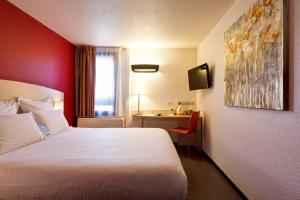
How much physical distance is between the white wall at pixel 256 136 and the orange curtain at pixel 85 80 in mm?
2672

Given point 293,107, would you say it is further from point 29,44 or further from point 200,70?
point 29,44

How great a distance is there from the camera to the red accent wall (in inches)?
90.4

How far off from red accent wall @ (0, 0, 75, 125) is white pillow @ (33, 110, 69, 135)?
65 cm

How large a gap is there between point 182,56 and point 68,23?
8.65 feet

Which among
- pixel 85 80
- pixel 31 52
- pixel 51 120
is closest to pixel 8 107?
pixel 51 120

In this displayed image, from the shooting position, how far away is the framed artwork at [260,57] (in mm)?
1390

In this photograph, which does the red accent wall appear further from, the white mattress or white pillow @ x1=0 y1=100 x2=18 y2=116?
the white mattress

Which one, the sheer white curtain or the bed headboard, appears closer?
the bed headboard

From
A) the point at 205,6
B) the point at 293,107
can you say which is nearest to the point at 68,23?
the point at 205,6

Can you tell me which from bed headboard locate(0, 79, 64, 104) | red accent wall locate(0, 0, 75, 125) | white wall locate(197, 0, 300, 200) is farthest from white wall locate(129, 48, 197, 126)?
bed headboard locate(0, 79, 64, 104)

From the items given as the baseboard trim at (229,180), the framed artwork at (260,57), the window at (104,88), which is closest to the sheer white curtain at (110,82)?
the window at (104,88)

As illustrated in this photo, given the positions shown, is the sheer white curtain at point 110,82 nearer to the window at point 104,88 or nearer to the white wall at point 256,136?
the window at point 104,88

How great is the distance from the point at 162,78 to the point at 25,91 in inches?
114

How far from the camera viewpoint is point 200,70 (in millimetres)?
3521
